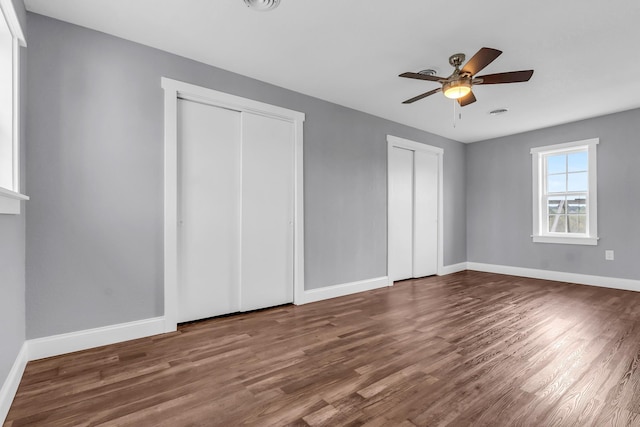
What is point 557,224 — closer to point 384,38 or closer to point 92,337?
point 384,38

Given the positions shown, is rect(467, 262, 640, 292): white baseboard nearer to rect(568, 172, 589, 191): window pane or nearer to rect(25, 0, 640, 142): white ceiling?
rect(568, 172, 589, 191): window pane

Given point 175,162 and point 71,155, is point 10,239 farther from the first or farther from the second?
point 175,162

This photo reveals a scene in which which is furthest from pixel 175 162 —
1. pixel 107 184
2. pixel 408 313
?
pixel 408 313

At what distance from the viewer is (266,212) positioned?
11.4 feet

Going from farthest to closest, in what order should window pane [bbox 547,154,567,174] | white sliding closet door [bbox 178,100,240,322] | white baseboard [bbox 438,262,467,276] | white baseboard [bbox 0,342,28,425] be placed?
white baseboard [bbox 438,262,467,276] < window pane [bbox 547,154,567,174] < white sliding closet door [bbox 178,100,240,322] < white baseboard [bbox 0,342,28,425]

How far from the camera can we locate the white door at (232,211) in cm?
299

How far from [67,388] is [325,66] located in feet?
10.5

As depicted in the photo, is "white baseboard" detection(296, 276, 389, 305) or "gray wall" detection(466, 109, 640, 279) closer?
"white baseboard" detection(296, 276, 389, 305)

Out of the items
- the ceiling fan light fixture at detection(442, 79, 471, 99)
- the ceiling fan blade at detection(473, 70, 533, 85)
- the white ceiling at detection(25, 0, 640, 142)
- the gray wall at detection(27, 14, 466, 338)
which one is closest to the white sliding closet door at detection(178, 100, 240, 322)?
the gray wall at detection(27, 14, 466, 338)

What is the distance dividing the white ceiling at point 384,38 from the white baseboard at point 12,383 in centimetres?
240

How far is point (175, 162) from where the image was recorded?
2.83 metres

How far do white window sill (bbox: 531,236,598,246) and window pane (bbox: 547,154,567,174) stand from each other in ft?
3.59

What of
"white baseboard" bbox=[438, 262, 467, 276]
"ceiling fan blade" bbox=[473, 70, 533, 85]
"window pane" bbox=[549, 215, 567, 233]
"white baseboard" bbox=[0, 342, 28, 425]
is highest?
"ceiling fan blade" bbox=[473, 70, 533, 85]

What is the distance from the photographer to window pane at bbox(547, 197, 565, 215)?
5.12 metres
